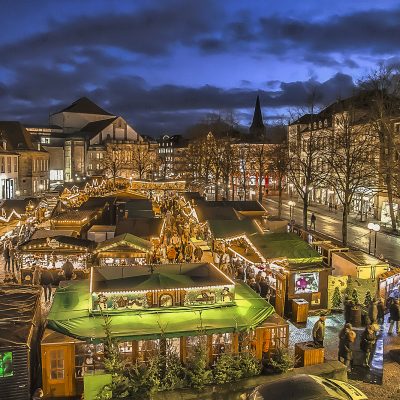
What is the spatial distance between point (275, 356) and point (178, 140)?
147765 mm

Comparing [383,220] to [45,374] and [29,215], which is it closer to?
[29,215]

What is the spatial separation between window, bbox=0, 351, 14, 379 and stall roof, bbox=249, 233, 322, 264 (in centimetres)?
990

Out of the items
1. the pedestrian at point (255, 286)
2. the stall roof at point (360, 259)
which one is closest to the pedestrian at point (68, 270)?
the pedestrian at point (255, 286)

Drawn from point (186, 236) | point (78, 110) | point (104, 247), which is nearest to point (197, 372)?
point (104, 247)

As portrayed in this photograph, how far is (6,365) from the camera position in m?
9.69

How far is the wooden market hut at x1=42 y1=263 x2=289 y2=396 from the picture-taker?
33.1 ft

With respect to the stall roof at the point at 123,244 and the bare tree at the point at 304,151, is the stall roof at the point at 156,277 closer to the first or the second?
the stall roof at the point at 123,244

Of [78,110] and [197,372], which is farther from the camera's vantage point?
[78,110]

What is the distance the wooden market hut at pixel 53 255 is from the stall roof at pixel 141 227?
11.5 feet

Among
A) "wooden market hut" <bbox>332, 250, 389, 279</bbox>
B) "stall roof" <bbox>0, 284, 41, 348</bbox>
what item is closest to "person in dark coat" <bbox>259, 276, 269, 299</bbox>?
"wooden market hut" <bbox>332, 250, 389, 279</bbox>

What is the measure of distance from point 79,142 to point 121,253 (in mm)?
77712

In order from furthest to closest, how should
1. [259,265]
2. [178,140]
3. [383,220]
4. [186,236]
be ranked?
[178,140], [383,220], [186,236], [259,265]

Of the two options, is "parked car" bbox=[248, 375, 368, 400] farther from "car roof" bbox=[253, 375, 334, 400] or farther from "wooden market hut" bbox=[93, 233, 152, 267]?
"wooden market hut" bbox=[93, 233, 152, 267]

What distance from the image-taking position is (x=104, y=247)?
20.0m
